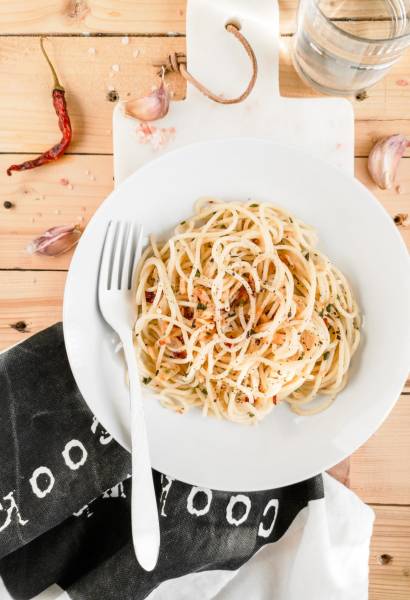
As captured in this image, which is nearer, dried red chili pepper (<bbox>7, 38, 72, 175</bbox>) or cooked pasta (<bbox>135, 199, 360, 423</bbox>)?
cooked pasta (<bbox>135, 199, 360, 423</bbox>)

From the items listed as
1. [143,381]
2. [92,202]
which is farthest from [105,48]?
[143,381]

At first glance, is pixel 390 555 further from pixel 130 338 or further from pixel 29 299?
pixel 29 299

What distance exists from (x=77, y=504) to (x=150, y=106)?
3.07 feet

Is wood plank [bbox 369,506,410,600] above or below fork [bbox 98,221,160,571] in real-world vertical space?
below

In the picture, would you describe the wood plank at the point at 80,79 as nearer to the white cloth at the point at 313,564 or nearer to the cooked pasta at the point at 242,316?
the cooked pasta at the point at 242,316

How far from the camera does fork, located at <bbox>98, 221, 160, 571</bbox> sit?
3.50 ft

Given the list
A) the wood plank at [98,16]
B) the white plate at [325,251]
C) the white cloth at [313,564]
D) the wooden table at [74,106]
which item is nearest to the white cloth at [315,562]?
the white cloth at [313,564]

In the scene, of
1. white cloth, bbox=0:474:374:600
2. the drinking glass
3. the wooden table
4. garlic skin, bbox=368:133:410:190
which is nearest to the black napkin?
white cloth, bbox=0:474:374:600

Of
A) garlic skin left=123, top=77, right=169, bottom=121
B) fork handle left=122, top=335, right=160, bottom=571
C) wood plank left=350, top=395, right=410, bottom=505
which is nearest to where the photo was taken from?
fork handle left=122, top=335, right=160, bottom=571

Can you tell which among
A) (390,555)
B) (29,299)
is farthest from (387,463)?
(29,299)

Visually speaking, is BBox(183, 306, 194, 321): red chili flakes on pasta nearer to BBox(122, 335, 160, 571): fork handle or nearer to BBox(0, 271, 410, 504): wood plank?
BBox(122, 335, 160, 571): fork handle

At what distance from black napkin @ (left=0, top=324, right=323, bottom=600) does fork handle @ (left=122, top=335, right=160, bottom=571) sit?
26 cm

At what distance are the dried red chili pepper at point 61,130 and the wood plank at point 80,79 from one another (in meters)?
0.03

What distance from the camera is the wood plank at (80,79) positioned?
4.50ft
